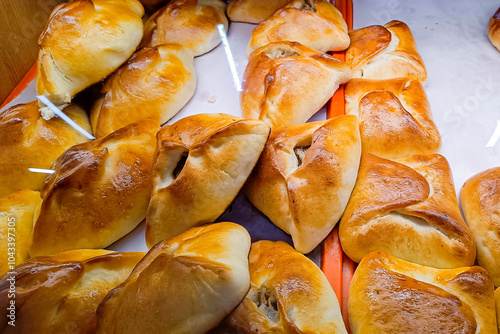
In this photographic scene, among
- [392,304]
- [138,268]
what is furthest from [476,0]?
[138,268]

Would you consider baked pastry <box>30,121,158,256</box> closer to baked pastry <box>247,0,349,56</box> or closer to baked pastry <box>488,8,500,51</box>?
baked pastry <box>247,0,349,56</box>

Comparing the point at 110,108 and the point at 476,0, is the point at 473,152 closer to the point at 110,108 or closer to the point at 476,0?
the point at 476,0

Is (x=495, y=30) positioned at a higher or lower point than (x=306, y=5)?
lower

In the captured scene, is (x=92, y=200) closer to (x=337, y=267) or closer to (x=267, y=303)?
(x=267, y=303)

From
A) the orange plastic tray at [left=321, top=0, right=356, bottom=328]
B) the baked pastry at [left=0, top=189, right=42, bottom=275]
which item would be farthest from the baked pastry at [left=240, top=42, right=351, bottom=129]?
the baked pastry at [left=0, top=189, right=42, bottom=275]

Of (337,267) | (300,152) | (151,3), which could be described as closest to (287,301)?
(337,267)

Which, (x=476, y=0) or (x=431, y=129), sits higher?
(x=476, y=0)

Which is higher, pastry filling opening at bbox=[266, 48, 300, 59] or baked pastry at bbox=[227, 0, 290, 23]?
baked pastry at bbox=[227, 0, 290, 23]
